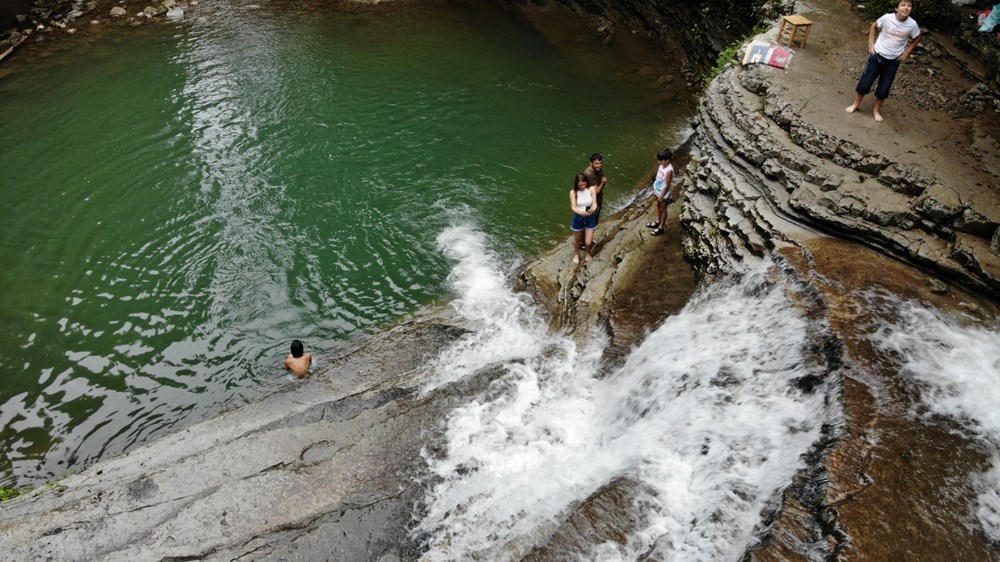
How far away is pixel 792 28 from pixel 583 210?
655 centimetres

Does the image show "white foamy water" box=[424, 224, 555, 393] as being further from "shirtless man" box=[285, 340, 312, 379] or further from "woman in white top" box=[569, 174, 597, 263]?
"shirtless man" box=[285, 340, 312, 379]

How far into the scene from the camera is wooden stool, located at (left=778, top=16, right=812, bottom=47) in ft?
38.6

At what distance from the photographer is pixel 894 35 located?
912cm

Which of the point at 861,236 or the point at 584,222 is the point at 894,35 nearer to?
the point at 861,236

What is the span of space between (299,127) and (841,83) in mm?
13270

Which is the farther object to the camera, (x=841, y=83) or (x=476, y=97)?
(x=476, y=97)

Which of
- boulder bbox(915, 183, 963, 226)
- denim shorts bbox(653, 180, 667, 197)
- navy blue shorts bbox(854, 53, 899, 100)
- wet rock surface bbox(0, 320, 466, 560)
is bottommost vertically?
wet rock surface bbox(0, 320, 466, 560)

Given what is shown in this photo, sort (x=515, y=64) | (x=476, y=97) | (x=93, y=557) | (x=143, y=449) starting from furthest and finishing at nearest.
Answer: (x=515, y=64)
(x=476, y=97)
(x=143, y=449)
(x=93, y=557)

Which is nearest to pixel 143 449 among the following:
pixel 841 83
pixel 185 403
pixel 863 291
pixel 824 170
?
pixel 185 403

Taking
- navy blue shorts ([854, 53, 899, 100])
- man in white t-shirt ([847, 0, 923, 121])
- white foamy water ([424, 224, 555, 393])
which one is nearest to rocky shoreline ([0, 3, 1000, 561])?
white foamy water ([424, 224, 555, 393])

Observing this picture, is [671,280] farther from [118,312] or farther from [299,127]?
[299,127]

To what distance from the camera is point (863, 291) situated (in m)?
A: 7.48

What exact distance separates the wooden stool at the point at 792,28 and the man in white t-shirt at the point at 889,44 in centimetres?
245

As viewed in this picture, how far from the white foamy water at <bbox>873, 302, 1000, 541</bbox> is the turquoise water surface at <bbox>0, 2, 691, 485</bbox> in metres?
6.90
